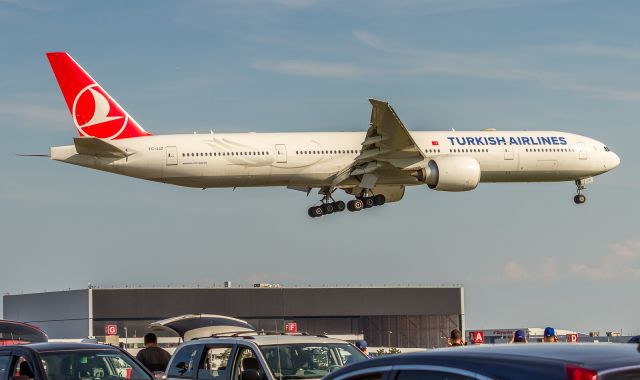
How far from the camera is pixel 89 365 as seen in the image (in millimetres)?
14961

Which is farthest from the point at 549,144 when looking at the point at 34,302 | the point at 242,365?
the point at 34,302

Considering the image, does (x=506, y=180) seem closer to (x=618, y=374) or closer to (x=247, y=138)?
(x=247, y=138)

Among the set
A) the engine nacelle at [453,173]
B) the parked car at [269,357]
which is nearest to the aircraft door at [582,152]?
the engine nacelle at [453,173]

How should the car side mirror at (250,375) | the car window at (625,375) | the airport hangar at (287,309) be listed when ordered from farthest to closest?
the airport hangar at (287,309) < the car side mirror at (250,375) < the car window at (625,375)

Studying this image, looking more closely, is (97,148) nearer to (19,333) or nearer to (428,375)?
(19,333)

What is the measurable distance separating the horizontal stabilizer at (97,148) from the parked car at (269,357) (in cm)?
3833

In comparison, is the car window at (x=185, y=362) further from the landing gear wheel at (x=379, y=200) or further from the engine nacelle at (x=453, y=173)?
the landing gear wheel at (x=379, y=200)

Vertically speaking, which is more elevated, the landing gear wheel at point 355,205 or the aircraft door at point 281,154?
the aircraft door at point 281,154

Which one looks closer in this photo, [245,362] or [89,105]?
[245,362]

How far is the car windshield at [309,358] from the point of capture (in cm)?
1500

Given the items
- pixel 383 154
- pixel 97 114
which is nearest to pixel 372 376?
pixel 383 154

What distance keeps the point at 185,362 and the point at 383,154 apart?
40601 millimetres

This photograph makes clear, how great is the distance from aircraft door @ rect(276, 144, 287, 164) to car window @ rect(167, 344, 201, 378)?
3940 cm

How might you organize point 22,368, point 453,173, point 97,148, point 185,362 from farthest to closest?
point 453,173, point 97,148, point 185,362, point 22,368
